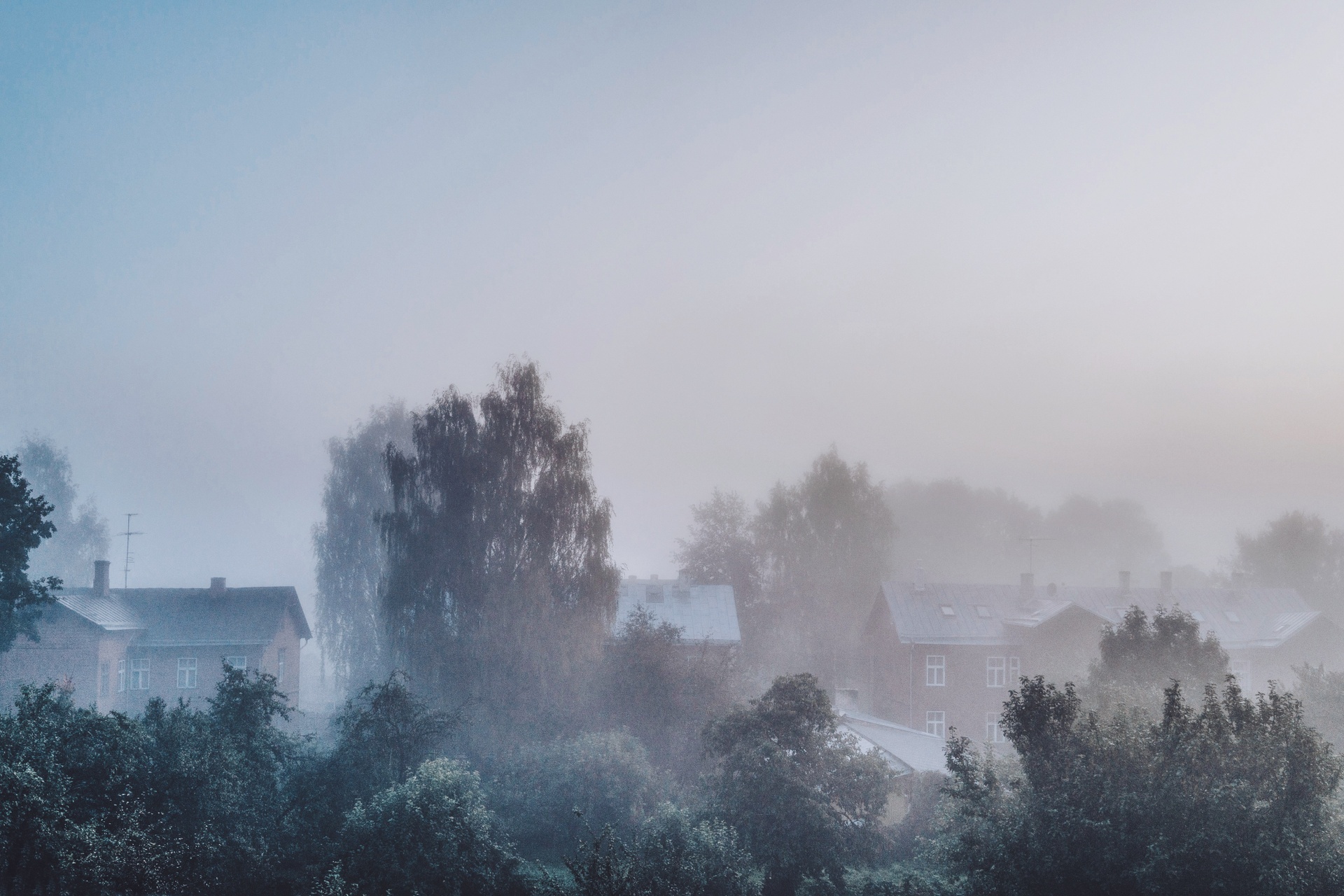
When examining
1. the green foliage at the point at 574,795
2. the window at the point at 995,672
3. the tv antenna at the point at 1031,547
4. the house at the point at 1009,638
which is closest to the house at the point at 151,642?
the green foliage at the point at 574,795

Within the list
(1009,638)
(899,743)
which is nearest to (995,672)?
(1009,638)

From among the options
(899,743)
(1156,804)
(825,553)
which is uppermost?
(825,553)

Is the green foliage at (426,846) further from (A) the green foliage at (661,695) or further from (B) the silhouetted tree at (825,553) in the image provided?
(B) the silhouetted tree at (825,553)

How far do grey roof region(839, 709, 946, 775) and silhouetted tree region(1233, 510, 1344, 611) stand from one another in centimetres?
5773

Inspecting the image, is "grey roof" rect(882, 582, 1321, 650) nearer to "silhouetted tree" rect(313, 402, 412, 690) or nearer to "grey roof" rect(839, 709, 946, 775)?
"grey roof" rect(839, 709, 946, 775)

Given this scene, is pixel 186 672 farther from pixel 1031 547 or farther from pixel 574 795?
pixel 1031 547

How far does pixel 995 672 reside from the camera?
40.0 metres

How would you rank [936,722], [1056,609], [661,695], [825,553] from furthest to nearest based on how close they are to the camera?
[825,553] → [936,722] → [1056,609] → [661,695]

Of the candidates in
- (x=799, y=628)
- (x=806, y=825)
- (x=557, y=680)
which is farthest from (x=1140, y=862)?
(x=799, y=628)

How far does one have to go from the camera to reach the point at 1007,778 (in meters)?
17.0

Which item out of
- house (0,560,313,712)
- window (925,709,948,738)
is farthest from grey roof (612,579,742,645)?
house (0,560,313,712)

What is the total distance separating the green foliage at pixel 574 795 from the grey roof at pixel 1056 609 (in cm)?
2029

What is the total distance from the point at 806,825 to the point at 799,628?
41.9 metres

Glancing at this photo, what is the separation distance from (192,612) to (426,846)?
1236 inches
